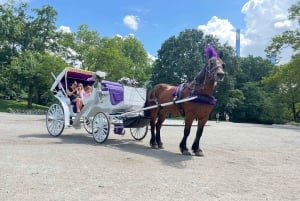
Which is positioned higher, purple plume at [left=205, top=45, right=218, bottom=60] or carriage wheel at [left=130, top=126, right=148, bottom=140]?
purple plume at [left=205, top=45, right=218, bottom=60]

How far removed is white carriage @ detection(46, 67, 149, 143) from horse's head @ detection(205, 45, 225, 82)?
2.57 meters

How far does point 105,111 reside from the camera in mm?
10992

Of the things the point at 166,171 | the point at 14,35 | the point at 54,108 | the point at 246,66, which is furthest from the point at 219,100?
the point at 166,171

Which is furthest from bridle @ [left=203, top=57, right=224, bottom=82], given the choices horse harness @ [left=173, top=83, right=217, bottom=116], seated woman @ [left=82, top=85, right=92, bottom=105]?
seated woman @ [left=82, top=85, right=92, bottom=105]

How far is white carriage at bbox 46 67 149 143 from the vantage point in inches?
406

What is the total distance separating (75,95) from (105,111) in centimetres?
174

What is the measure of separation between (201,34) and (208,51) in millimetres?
45131

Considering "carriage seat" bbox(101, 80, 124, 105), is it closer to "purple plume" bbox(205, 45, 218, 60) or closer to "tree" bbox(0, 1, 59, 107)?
"purple plume" bbox(205, 45, 218, 60)

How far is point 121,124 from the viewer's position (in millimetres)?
10305

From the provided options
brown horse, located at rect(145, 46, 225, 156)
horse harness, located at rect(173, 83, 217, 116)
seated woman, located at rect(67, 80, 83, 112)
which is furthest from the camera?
seated woman, located at rect(67, 80, 83, 112)

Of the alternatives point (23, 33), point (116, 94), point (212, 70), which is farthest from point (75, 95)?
point (23, 33)

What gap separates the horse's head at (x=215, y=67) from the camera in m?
8.05

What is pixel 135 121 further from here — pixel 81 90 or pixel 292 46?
pixel 292 46

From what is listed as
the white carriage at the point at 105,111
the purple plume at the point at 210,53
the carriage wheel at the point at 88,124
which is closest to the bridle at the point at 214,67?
the purple plume at the point at 210,53
